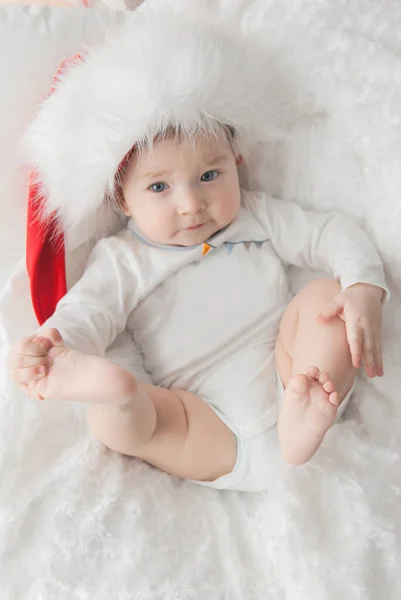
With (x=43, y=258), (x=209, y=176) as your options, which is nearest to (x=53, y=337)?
(x=43, y=258)

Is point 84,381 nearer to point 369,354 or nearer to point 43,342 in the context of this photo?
point 43,342

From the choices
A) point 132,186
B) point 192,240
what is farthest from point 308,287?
point 132,186

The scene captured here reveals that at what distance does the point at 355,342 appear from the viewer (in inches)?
32.4

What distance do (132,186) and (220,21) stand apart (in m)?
0.30

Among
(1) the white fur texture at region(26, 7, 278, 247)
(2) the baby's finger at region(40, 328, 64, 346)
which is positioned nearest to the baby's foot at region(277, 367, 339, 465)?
(2) the baby's finger at region(40, 328, 64, 346)

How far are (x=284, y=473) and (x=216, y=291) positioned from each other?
1.01 ft

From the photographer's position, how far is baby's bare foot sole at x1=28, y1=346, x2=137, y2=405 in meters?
0.73

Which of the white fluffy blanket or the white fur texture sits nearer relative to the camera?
the white fluffy blanket

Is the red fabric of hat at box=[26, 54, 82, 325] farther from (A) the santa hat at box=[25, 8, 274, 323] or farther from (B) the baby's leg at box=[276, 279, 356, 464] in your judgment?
(B) the baby's leg at box=[276, 279, 356, 464]

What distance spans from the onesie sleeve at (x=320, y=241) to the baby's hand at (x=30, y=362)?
16.6 inches

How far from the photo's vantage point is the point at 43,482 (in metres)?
0.84

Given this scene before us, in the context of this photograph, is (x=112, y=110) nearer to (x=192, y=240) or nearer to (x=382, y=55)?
(x=192, y=240)

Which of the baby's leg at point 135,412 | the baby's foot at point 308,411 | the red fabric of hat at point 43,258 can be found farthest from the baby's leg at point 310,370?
the red fabric of hat at point 43,258

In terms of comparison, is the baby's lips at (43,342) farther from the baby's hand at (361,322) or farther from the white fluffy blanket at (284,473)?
the baby's hand at (361,322)
